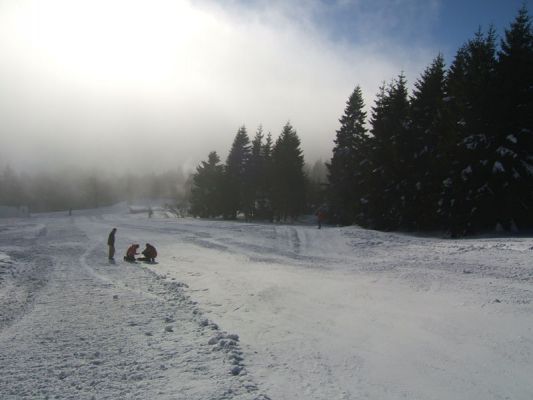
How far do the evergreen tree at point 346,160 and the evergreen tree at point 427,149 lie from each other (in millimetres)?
8391

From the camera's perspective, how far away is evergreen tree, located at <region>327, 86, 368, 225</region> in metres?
42.5

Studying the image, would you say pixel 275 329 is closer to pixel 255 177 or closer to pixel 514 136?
pixel 514 136

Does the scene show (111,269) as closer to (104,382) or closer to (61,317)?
(61,317)

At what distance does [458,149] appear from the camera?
26531mm

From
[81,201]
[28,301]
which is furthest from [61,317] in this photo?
[81,201]

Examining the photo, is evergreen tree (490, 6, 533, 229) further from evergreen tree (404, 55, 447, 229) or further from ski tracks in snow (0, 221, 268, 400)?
ski tracks in snow (0, 221, 268, 400)

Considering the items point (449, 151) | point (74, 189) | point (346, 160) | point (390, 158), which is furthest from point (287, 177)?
point (74, 189)

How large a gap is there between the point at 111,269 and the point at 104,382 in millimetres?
12070

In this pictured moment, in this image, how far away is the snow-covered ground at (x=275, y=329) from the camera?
6.24 m

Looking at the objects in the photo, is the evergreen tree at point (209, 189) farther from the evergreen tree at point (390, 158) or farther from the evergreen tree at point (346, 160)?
the evergreen tree at point (390, 158)

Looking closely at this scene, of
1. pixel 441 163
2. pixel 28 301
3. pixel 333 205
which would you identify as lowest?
pixel 28 301

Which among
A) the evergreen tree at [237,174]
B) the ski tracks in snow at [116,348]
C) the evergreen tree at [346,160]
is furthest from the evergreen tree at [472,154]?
the evergreen tree at [237,174]

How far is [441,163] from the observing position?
2883 cm

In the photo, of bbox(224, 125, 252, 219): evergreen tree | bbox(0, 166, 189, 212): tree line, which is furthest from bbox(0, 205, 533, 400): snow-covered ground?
bbox(0, 166, 189, 212): tree line
